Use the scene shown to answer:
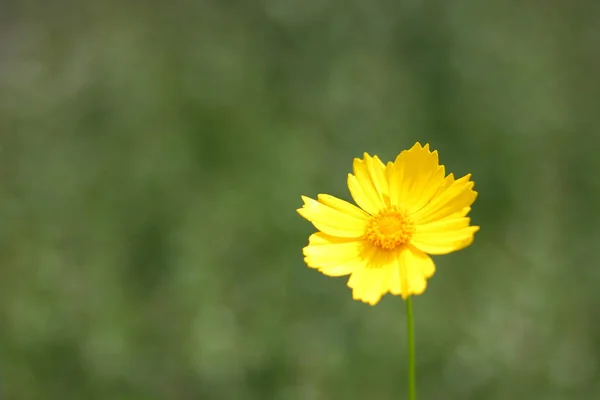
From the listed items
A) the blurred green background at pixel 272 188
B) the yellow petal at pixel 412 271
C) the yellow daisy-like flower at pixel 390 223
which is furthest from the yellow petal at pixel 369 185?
the blurred green background at pixel 272 188

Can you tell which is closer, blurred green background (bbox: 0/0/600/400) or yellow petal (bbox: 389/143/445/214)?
yellow petal (bbox: 389/143/445/214)

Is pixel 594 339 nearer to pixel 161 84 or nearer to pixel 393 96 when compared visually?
pixel 393 96

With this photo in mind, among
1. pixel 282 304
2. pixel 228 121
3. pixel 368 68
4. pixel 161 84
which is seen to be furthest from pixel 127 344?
pixel 368 68

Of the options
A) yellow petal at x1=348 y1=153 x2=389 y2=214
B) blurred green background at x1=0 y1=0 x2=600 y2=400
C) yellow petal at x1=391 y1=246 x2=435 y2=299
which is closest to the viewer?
yellow petal at x1=391 y1=246 x2=435 y2=299

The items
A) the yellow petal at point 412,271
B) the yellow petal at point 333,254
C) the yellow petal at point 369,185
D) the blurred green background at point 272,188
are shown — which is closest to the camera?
the yellow petal at point 412,271

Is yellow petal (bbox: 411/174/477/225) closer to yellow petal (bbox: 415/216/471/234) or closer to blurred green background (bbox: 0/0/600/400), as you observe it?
yellow petal (bbox: 415/216/471/234)

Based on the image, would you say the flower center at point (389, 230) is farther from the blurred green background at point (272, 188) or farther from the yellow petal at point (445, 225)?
the blurred green background at point (272, 188)

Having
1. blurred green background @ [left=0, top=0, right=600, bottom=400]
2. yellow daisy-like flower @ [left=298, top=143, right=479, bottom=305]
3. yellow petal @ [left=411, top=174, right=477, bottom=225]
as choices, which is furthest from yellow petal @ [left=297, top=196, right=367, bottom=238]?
blurred green background @ [left=0, top=0, right=600, bottom=400]
